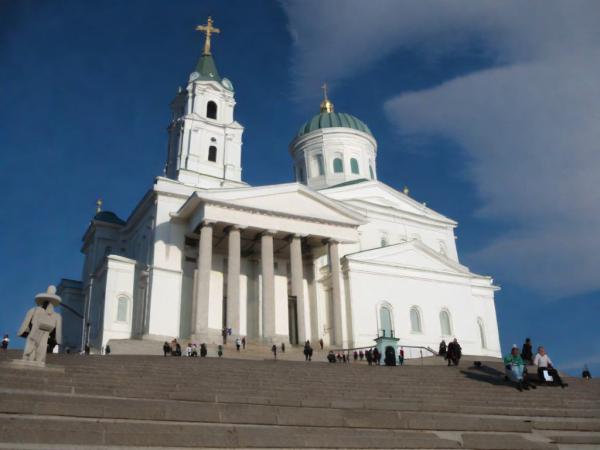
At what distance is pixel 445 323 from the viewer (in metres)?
40.2

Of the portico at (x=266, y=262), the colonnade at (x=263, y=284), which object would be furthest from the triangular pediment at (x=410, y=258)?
the colonnade at (x=263, y=284)

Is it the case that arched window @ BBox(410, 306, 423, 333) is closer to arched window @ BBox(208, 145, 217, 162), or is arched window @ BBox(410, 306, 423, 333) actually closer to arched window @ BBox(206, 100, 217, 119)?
arched window @ BBox(208, 145, 217, 162)

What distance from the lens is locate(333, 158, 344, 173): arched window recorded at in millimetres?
50656

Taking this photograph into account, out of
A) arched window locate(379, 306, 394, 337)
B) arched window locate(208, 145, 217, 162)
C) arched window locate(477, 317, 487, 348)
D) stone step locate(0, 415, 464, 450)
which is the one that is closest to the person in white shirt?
stone step locate(0, 415, 464, 450)

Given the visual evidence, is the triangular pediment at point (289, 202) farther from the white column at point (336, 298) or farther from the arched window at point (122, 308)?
the arched window at point (122, 308)

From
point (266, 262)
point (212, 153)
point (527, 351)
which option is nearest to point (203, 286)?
point (266, 262)

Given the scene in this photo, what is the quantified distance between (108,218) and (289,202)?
17775 millimetres

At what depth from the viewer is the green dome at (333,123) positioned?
5266cm

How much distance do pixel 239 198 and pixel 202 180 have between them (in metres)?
8.02

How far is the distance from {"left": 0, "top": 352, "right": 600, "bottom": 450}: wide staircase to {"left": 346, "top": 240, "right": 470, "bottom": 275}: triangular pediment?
61.8 ft

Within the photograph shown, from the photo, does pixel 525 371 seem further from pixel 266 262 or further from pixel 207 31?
pixel 207 31

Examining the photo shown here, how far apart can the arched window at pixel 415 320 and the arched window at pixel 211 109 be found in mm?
20597

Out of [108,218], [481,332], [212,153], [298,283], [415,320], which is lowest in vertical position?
[481,332]

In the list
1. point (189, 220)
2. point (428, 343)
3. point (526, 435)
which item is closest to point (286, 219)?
point (189, 220)
